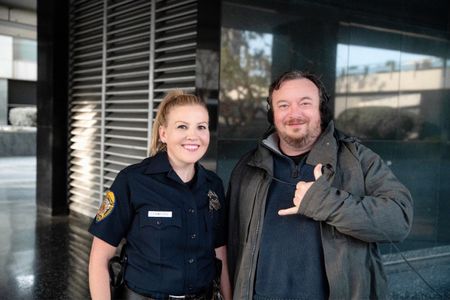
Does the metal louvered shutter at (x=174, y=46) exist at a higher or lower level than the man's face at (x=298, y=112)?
higher

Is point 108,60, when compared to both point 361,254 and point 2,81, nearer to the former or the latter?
point 361,254

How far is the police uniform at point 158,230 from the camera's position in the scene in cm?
216

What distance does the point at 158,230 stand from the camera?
7.11 feet

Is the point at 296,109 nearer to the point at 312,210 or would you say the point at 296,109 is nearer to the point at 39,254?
the point at 312,210

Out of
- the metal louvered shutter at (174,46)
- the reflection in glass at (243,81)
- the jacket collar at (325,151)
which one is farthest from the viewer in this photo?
the metal louvered shutter at (174,46)

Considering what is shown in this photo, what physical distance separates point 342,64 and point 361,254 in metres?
3.35

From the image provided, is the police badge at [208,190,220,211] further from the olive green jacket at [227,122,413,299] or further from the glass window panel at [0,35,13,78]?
the glass window panel at [0,35,13,78]

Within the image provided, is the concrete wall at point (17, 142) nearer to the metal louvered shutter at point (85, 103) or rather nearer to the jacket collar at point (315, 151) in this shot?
the metal louvered shutter at point (85, 103)

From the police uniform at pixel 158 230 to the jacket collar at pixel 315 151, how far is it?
38 centimetres

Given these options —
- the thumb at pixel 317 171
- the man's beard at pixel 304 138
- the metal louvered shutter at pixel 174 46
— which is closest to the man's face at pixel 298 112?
the man's beard at pixel 304 138

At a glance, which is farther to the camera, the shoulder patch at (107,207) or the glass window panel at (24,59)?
the glass window panel at (24,59)

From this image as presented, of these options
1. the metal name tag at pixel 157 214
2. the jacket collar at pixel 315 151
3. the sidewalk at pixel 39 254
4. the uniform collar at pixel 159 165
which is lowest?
the sidewalk at pixel 39 254

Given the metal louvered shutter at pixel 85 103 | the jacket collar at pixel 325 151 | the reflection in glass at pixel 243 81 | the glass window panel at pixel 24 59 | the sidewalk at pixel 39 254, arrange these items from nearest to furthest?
the jacket collar at pixel 325 151, the reflection in glass at pixel 243 81, the sidewalk at pixel 39 254, the metal louvered shutter at pixel 85 103, the glass window panel at pixel 24 59

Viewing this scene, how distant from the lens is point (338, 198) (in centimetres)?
191
